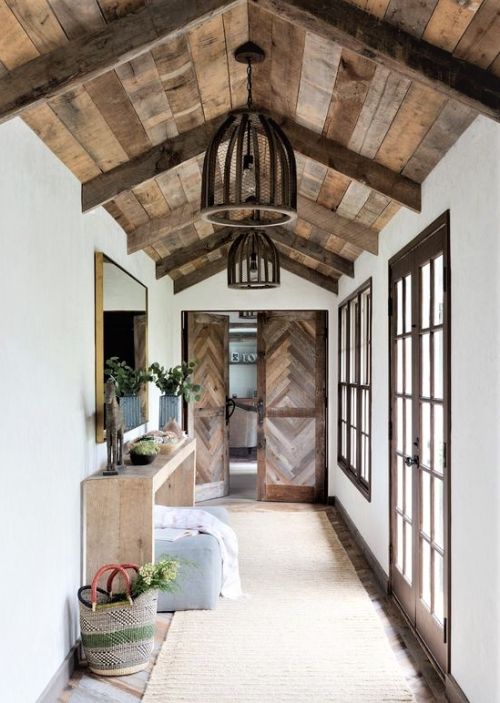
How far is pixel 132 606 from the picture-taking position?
3.58 metres

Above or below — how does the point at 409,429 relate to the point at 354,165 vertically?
below

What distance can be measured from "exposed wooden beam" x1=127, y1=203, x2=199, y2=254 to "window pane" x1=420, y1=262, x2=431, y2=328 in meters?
1.88

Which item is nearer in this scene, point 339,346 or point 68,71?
point 68,71

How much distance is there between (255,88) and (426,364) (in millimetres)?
1677

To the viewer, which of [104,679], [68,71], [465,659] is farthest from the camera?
[104,679]

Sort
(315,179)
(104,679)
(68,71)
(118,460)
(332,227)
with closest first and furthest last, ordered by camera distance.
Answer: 1. (68,71)
2. (104,679)
3. (118,460)
4. (315,179)
5. (332,227)

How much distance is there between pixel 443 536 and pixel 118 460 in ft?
5.83

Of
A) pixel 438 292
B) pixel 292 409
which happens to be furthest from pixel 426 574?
pixel 292 409

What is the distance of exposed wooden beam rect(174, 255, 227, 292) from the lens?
Answer: 7879 mm

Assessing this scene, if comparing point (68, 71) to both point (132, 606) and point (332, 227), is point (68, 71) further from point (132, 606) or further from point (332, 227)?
point (332, 227)

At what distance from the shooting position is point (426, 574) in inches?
151

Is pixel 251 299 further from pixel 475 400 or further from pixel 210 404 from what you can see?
pixel 475 400

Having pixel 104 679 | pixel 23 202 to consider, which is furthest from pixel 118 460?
pixel 23 202

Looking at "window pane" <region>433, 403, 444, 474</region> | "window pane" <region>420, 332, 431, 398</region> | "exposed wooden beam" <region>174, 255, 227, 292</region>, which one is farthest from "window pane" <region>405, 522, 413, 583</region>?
"exposed wooden beam" <region>174, 255, 227, 292</region>
